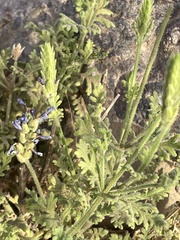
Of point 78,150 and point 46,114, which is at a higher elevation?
point 46,114

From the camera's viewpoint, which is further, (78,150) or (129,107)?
(129,107)

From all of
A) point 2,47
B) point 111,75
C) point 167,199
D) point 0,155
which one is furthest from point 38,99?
point 167,199

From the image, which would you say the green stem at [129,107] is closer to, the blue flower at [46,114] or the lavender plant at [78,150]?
the lavender plant at [78,150]

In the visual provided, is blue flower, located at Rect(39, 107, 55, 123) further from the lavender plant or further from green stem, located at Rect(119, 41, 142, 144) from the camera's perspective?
green stem, located at Rect(119, 41, 142, 144)

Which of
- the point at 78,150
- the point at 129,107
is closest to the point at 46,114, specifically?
the point at 78,150

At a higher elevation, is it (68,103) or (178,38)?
(178,38)

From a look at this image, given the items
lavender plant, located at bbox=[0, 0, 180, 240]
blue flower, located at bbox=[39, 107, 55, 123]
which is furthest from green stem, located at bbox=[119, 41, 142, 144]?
blue flower, located at bbox=[39, 107, 55, 123]

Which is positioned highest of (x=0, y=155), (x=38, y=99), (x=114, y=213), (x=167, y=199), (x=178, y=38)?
(x=178, y=38)

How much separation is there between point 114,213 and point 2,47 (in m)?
1.44

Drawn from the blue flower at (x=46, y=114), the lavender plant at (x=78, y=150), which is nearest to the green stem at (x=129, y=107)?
the lavender plant at (x=78, y=150)

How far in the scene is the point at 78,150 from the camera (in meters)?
1.79

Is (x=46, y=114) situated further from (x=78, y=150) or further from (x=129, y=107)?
(x=129, y=107)

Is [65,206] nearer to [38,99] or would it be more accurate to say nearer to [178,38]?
[38,99]

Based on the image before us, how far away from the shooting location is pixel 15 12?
309 cm
